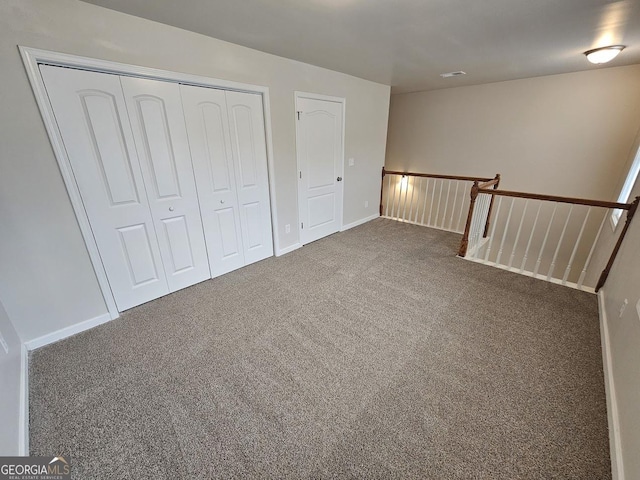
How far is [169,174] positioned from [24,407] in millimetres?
1819

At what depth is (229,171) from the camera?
8.93ft

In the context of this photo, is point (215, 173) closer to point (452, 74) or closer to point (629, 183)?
point (452, 74)

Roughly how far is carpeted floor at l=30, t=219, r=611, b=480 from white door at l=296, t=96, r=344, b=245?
4.63 ft

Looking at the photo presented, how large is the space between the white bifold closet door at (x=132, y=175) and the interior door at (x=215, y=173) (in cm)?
9

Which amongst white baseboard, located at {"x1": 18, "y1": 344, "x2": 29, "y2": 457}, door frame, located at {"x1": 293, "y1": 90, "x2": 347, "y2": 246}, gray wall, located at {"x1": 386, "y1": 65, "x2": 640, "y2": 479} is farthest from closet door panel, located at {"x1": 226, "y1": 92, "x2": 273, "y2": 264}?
gray wall, located at {"x1": 386, "y1": 65, "x2": 640, "y2": 479}

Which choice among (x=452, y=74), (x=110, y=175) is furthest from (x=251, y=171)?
(x=452, y=74)

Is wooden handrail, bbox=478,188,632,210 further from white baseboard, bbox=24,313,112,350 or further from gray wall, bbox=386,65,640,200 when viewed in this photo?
white baseboard, bbox=24,313,112,350

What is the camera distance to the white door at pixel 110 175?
1792 mm

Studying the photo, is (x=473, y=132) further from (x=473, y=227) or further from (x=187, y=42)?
(x=187, y=42)

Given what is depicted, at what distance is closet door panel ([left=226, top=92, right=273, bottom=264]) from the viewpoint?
8.73ft

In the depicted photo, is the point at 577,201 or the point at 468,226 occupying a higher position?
the point at 577,201

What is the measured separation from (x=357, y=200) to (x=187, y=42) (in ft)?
10.3

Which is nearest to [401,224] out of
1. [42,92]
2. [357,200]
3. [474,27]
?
[357,200]

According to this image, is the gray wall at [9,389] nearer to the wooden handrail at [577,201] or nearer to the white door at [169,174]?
the white door at [169,174]
